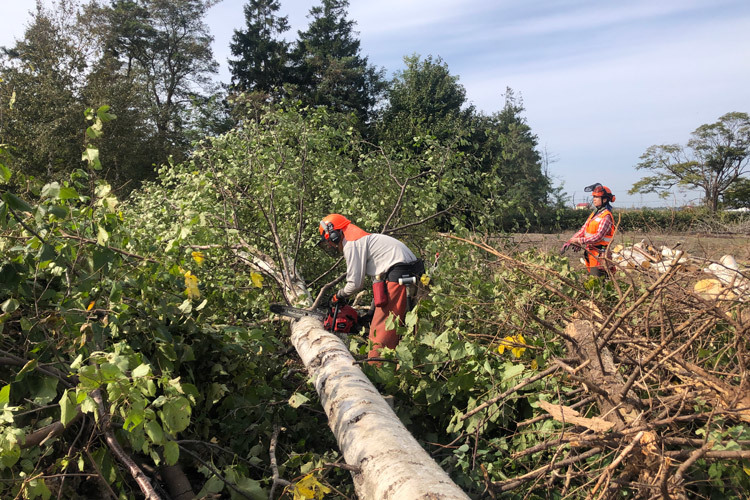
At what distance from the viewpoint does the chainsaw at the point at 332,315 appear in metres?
3.61

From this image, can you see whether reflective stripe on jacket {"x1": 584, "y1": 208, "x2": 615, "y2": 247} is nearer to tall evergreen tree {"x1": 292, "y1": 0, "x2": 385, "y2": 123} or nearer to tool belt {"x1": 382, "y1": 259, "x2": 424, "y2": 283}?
tool belt {"x1": 382, "y1": 259, "x2": 424, "y2": 283}

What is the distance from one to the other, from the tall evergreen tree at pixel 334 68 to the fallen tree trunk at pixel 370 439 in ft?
66.6

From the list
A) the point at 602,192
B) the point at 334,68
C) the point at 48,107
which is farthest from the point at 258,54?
the point at 602,192

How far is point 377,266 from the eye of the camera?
409cm

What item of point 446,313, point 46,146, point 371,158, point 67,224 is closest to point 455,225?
point 371,158

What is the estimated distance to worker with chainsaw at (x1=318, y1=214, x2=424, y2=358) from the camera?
156 inches

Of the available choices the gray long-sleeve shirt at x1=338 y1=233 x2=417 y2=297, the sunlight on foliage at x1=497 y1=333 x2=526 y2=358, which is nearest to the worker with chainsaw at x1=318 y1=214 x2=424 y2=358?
the gray long-sleeve shirt at x1=338 y1=233 x2=417 y2=297

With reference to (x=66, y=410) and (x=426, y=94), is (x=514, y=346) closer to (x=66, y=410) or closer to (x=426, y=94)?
(x=66, y=410)

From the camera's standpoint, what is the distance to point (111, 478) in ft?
6.56

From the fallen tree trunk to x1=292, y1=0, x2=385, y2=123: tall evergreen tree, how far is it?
2030cm

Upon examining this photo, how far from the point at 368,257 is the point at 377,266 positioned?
0.11 m

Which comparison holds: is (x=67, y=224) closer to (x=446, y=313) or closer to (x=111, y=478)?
(x=111, y=478)

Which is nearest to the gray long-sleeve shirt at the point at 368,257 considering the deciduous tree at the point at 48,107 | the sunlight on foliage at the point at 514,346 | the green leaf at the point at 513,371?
the sunlight on foliage at the point at 514,346

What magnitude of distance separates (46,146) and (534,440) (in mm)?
17590
